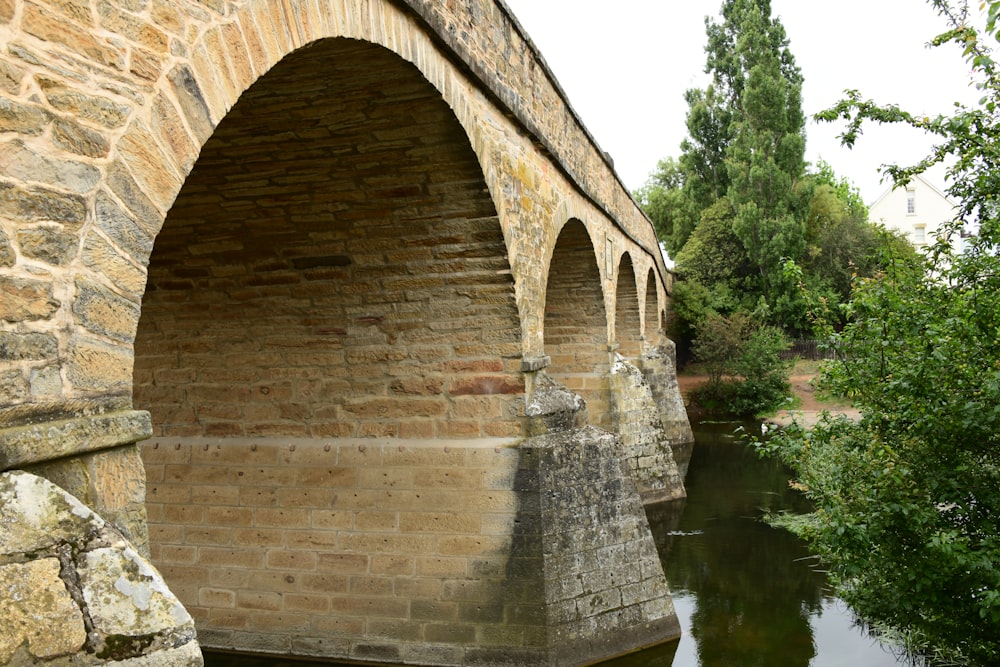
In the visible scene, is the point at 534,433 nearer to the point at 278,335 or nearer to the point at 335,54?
the point at 278,335

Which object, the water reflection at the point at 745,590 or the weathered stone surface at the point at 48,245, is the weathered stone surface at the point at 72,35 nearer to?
the weathered stone surface at the point at 48,245

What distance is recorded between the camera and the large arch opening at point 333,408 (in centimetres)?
575

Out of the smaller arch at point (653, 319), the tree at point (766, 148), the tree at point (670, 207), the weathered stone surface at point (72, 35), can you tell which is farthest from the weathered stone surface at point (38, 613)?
the tree at point (670, 207)

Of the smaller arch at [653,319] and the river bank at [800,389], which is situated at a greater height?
the smaller arch at [653,319]

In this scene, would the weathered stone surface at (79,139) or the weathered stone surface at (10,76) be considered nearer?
the weathered stone surface at (10,76)

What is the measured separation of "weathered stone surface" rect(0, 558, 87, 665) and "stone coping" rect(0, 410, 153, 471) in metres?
0.29

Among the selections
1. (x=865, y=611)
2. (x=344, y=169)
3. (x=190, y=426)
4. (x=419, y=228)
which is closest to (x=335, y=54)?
(x=344, y=169)

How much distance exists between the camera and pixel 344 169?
5.18m

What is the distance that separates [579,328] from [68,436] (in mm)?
10614

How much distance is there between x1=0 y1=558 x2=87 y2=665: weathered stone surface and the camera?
1.65 metres

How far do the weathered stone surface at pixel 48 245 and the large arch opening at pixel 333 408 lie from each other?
336cm

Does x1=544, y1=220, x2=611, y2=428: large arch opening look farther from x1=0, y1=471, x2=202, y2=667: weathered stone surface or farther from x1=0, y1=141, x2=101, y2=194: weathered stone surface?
x1=0, y1=471, x2=202, y2=667: weathered stone surface

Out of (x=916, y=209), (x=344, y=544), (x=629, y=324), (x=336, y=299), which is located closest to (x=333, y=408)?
(x=336, y=299)

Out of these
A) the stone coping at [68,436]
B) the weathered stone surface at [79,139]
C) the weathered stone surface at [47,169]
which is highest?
the weathered stone surface at [79,139]
